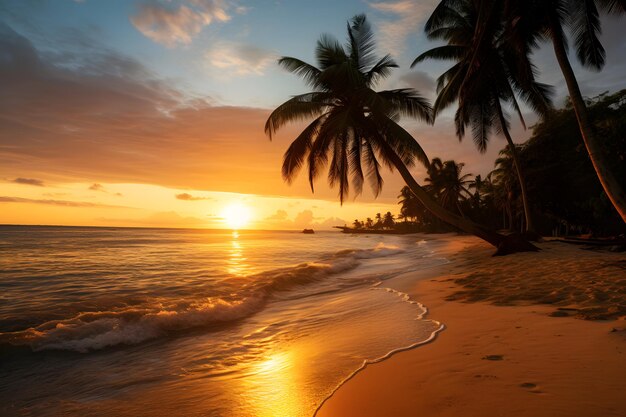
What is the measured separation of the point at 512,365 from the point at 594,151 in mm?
8211

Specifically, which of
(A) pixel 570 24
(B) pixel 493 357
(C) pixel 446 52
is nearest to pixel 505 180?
(C) pixel 446 52

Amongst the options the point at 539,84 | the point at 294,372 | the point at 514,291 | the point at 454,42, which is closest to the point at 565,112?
the point at 539,84

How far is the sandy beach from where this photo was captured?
2.48m

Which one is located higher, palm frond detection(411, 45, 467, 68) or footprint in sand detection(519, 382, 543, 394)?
palm frond detection(411, 45, 467, 68)

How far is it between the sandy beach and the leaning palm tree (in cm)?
830

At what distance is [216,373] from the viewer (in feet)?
13.3

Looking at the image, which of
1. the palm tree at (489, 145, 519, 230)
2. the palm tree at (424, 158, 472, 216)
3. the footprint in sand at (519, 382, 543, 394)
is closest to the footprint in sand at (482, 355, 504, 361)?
the footprint in sand at (519, 382, 543, 394)

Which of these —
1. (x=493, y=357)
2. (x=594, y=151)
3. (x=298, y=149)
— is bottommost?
(x=493, y=357)

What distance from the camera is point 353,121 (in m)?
14.5

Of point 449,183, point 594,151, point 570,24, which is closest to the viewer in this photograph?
point 594,151

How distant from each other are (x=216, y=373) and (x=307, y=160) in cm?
1276

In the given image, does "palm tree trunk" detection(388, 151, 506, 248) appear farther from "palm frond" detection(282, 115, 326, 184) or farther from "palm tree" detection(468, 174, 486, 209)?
"palm tree" detection(468, 174, 486, 209)

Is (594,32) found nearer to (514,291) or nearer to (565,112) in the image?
(514,291)

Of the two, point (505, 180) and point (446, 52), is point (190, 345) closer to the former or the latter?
point (446, 52)
